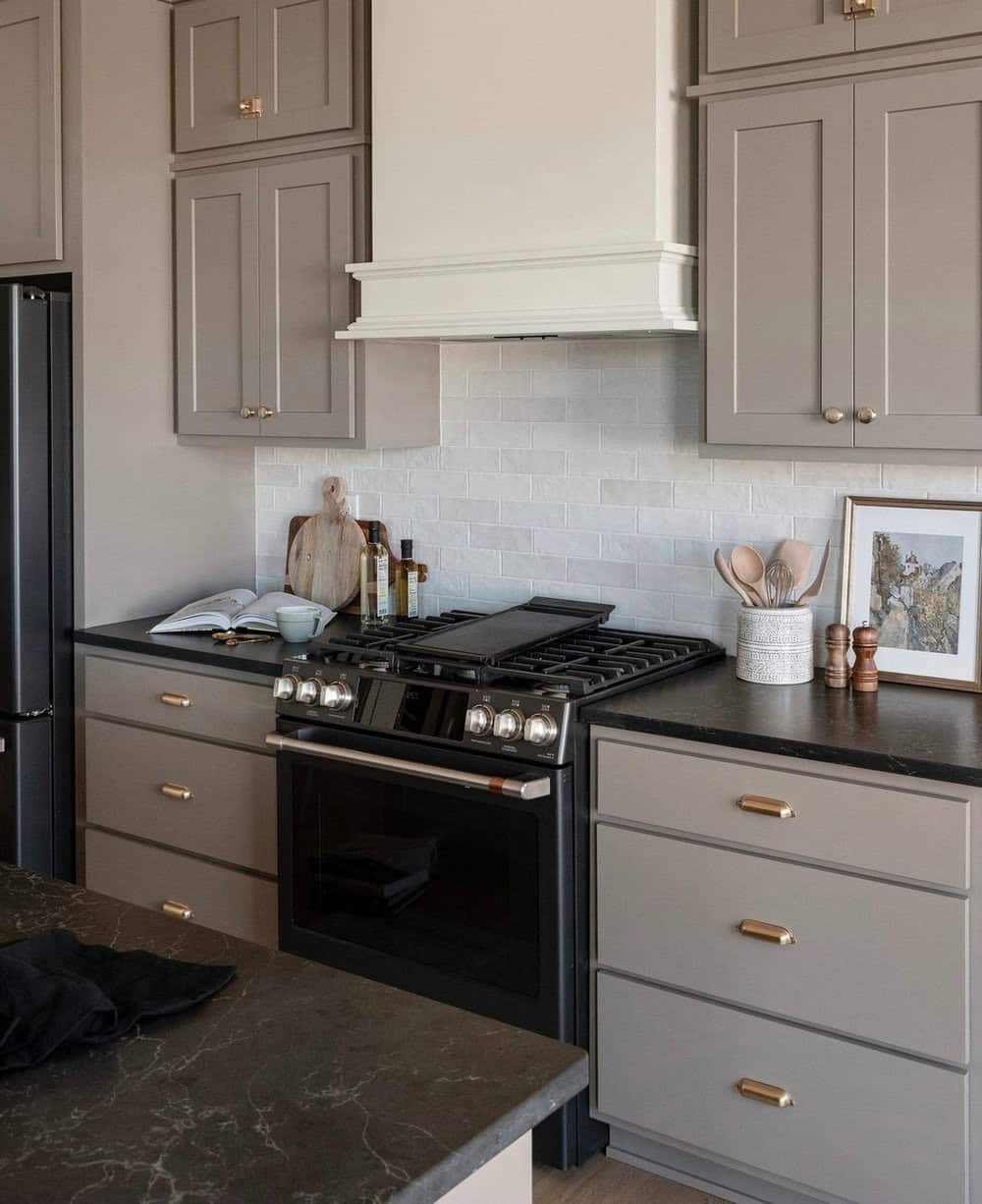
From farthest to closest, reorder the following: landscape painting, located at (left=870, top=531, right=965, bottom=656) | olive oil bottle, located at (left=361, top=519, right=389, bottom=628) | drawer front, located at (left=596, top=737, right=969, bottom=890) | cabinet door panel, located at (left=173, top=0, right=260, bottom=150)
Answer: olive oil bottle, located at (left=361, top=519, right=389, bottom=628) → cabinet door panel, located at (left=173, top=0, right=260, bottom=150) → landscape painting, located at (left=870, top=531, right=965, bottom=656) → drawer front, located at (left=596, top=737, right=969, bottom=890)

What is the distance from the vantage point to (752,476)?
129 inches

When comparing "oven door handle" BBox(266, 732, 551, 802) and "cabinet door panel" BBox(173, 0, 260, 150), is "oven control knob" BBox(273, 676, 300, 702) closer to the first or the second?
"oven door handle" BBox(266, 732, 551, 802)

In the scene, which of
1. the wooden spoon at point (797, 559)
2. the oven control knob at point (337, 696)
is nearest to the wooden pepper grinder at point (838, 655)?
the wooden spoon at point (797, 559)

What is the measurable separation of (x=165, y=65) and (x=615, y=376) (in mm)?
1562

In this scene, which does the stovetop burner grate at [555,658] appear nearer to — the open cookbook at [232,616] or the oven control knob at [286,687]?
the oven control knob at [286,687]

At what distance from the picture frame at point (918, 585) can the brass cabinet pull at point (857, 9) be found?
1.01m

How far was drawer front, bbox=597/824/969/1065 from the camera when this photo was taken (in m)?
2.41

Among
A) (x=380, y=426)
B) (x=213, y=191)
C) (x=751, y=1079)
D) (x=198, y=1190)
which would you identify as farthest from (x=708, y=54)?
(x=198, y=1190)

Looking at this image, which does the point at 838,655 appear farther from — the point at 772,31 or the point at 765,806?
the point at 772,31

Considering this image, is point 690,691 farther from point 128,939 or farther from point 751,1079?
point 128,939

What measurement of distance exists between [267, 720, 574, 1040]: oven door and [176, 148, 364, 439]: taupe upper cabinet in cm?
96

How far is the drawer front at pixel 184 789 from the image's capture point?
3412mm

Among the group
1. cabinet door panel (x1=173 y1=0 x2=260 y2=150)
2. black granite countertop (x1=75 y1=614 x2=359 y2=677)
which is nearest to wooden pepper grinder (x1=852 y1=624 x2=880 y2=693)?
black granite countertop (x1=75 y1=614 x2=359 y2=677)

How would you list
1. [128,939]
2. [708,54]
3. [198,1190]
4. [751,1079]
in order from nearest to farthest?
[198,1190] < [128,939] < [751,1079] < [708,54]
